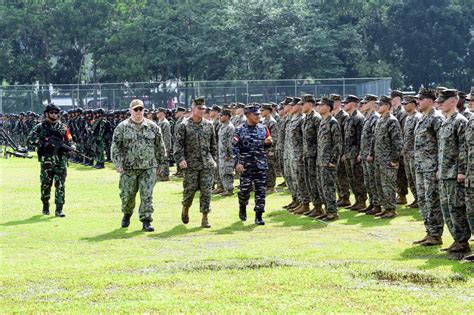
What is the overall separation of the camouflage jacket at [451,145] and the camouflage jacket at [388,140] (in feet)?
14.5

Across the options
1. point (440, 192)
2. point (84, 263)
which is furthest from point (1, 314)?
point (440, 192)

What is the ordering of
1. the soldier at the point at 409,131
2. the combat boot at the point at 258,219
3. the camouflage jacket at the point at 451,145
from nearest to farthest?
the camouflage jacket at the point at 451,145
the combat boot at the point at 258,219
the soldier at the point at 409,131

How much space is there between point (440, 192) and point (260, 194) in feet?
14.5

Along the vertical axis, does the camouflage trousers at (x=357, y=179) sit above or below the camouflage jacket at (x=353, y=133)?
below

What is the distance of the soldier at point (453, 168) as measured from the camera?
11766 millimetres

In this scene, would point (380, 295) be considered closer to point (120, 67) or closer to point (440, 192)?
point (440, 192)

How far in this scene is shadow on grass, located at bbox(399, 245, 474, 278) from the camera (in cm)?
1087

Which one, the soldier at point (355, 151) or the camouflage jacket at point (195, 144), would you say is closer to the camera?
the camouflage jacket at point (195, 144)

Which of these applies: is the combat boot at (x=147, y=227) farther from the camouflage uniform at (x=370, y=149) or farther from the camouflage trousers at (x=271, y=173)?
the camouflage trousers at (x=271, y=173)

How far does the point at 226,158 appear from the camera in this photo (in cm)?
2166

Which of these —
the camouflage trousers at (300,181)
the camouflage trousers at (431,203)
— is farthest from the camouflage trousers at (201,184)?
the camouflage trousers at (431,203)

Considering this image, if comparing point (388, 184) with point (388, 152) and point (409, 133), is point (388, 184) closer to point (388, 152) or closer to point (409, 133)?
point (388, 152)

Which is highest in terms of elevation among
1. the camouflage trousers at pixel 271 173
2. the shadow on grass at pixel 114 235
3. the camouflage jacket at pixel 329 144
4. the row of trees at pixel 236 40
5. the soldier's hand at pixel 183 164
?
the row of trees at pixel 236 40

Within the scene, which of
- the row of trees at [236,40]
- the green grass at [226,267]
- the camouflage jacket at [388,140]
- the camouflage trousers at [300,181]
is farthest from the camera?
the row of trees at [236,40]
